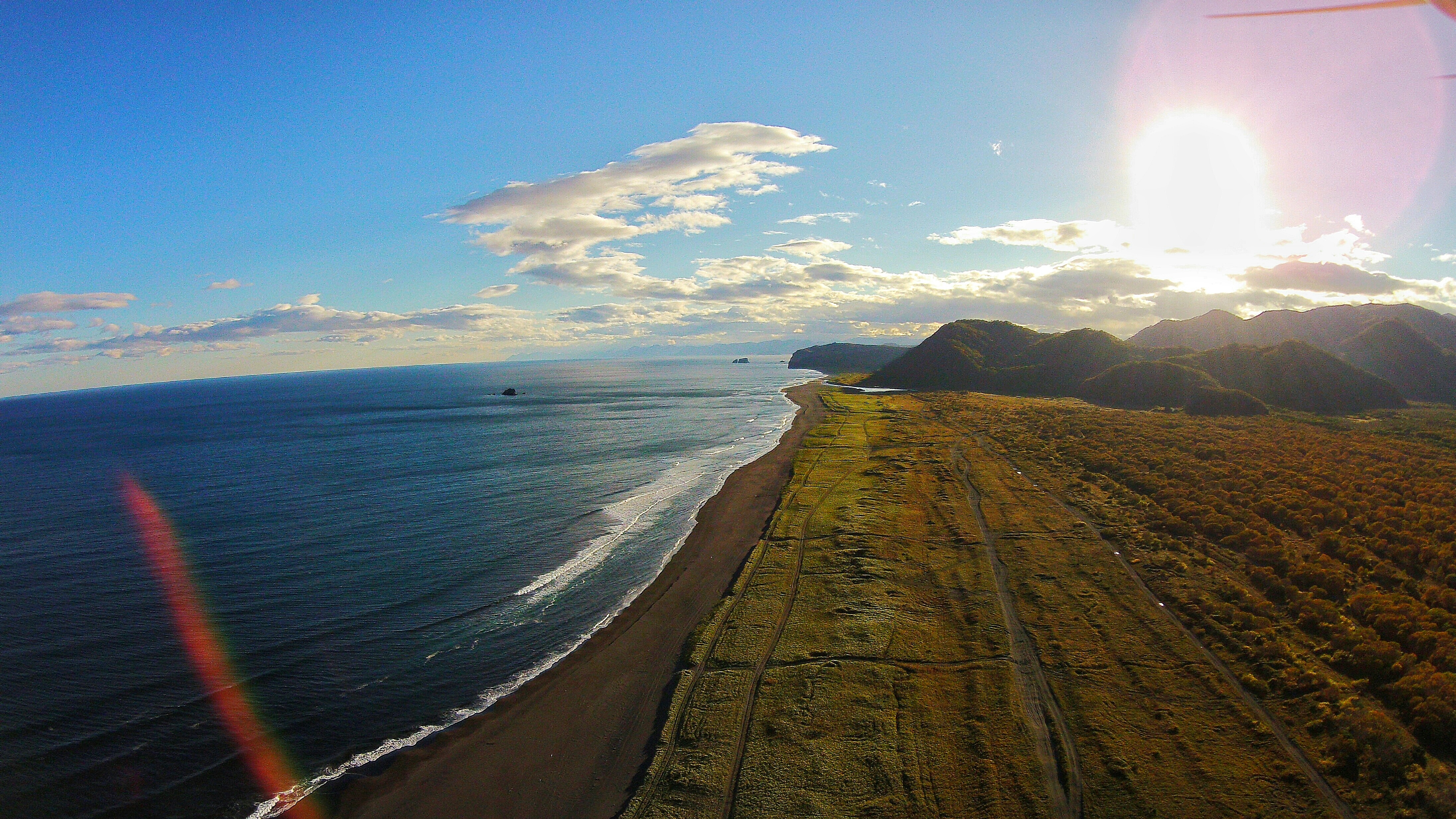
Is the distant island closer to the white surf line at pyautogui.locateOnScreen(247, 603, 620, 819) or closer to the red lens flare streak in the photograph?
the white surf line at pyautogui.locateOnScreen(247, 603, 620, 819)

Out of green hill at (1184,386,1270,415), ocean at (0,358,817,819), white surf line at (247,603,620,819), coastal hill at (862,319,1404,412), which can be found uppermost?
coastal hill at (862,319,1404,412)

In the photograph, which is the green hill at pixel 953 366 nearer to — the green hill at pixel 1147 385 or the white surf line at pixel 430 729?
the green hill at pixel 1147 385

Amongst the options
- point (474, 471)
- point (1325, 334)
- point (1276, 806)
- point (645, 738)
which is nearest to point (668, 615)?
point (645, 738)

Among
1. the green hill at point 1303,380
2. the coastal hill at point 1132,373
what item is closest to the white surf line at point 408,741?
the coastal hill at point 1132,373

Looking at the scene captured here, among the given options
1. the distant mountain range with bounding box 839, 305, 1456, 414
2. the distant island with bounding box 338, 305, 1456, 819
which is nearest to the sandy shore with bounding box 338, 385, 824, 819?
the distant island with bounding box 338, 305, 1456, 819

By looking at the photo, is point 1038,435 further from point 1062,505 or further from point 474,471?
point 474,471

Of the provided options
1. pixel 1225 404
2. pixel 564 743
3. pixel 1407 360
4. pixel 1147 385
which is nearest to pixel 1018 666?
pixel 564 743
